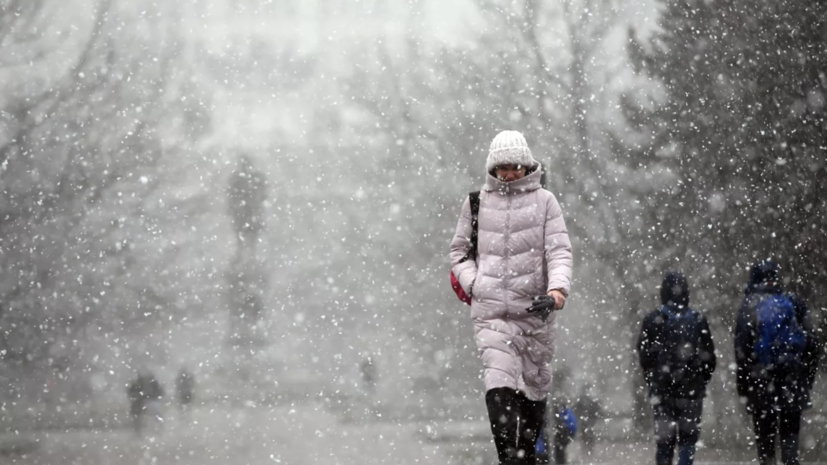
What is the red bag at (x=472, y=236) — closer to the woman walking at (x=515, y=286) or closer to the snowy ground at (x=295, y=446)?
the woman walking at (x=515, y=286)

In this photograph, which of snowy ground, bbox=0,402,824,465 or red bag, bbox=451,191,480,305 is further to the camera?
snowy ground, bbox=0,402,824,465

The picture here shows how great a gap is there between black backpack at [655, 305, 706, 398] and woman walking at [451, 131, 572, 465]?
5.88ft

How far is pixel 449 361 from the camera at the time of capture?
66.2ft

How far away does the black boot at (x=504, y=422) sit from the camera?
3.89 meters

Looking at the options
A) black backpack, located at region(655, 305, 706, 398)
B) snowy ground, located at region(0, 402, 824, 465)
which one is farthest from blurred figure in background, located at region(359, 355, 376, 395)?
black backpack, located at region(655, 305, 706, 398)

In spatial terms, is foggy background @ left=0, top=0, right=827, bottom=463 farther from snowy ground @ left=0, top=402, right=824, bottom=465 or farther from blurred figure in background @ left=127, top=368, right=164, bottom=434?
blurred figure in background @ left=127, top=368, right=164, bottom=434

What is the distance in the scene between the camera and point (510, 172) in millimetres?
4094

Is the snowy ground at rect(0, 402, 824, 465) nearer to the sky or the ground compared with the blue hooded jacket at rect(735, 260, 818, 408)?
nearer to the ground

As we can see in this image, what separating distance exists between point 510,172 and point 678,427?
2583mm

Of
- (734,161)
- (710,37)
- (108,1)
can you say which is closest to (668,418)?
(734,161)

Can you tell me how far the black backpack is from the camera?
18.3ft

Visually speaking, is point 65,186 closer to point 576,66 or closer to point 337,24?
point 337,24

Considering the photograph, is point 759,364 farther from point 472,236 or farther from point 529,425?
point 472,236

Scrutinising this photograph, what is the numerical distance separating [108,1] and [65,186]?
3064mm
